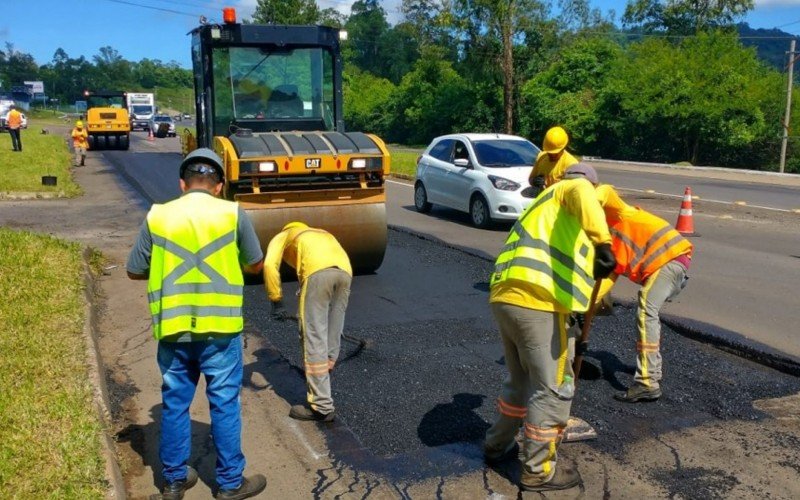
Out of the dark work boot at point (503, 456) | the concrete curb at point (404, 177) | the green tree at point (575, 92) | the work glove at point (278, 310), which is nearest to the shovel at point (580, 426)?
the dark work boot at point (503, 456)

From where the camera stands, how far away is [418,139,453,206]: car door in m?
14.5

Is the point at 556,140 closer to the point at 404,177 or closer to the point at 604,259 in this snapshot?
the point at 604,259

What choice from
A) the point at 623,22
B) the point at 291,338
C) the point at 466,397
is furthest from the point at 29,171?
the point at 623,22

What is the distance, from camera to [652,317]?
17.7ft

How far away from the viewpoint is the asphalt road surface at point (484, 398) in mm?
4348

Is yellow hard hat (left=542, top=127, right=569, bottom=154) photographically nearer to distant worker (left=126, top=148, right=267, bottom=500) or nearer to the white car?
distant worker (left=126, top=148, right=267, bottom=500)

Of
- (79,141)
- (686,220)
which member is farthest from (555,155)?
(79,141)

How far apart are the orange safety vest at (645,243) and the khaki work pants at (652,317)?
0.23 feet

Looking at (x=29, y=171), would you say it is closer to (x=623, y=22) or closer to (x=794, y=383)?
(x=794, y=383)

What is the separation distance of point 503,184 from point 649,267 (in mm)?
7587

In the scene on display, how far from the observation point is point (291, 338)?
22.1 ft

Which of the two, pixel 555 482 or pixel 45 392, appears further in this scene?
pixel 45 392

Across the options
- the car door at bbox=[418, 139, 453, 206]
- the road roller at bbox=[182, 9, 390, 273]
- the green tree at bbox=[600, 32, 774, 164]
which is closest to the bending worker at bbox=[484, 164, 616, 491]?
the road roller at bbox=[182, 9, 390, 273]

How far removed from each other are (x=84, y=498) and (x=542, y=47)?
43766 millimetres
